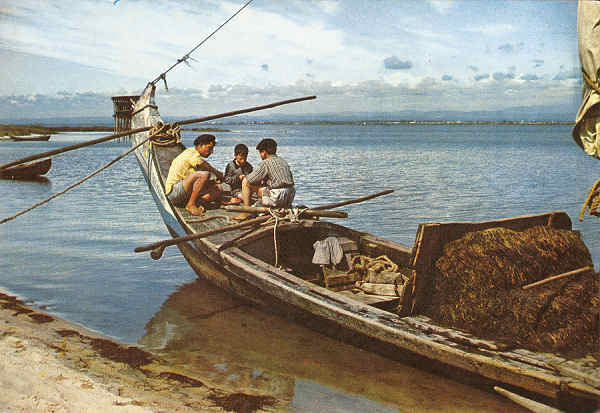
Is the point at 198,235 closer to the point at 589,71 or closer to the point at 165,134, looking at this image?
the point at 165,134

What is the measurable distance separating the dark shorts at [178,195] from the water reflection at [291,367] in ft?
5.88

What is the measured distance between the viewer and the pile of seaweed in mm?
3707

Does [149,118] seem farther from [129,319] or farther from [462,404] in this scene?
[462,404]

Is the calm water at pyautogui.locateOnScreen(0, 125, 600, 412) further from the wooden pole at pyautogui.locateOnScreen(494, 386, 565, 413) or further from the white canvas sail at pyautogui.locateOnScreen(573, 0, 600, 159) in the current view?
the white canvas sail at pyautogui.locateOnScreen(573, 0, 600, 159)

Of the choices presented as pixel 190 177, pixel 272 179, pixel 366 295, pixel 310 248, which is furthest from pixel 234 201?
pixel 366 295

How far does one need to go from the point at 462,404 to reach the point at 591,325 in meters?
1.25

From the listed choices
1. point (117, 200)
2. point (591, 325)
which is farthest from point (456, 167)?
point (591, 325)

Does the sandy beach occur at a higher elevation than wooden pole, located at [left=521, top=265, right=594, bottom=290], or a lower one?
lower

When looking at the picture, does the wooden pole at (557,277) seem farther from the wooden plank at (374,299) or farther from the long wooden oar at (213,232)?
the long wooden oar at (213,232)

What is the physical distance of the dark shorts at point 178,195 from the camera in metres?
→ 7.15

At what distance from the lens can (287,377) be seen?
4629mm

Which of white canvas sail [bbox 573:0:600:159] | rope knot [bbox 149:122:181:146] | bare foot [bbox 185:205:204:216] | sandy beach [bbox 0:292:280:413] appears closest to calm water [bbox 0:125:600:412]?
sandy beach [bbox 0:292:280:413]

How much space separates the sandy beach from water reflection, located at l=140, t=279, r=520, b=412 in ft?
0.92

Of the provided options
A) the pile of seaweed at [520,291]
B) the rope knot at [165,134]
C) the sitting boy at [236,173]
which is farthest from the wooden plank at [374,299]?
the rope knot at [165,134]
